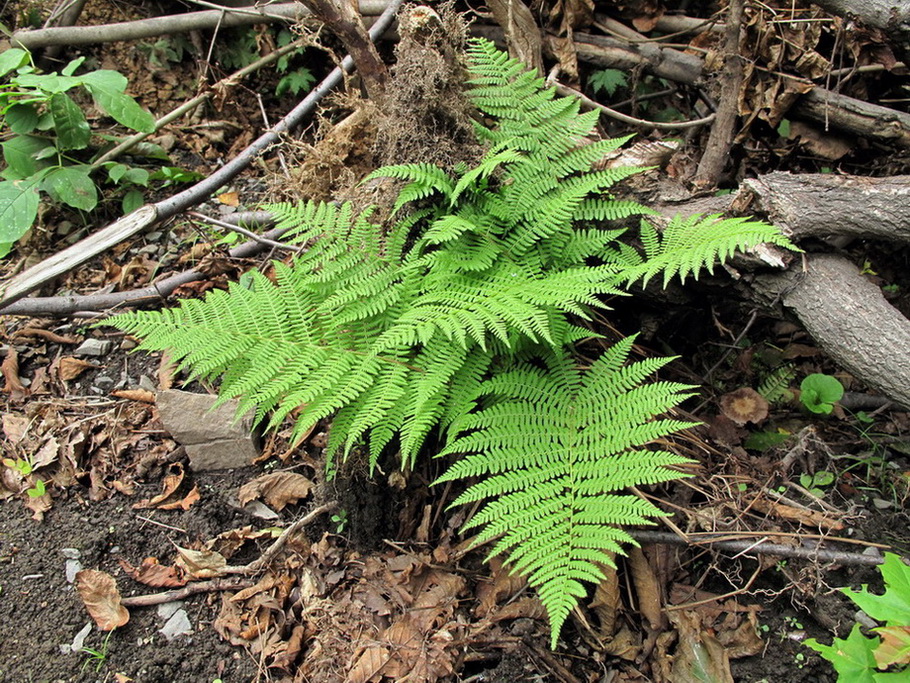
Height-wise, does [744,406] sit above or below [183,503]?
above

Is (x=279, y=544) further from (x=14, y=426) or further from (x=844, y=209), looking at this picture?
(x=844, y=209)

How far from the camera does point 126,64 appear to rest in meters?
4.54

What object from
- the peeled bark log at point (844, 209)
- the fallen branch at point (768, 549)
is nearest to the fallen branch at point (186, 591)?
the fallen branch at point (768, 549)

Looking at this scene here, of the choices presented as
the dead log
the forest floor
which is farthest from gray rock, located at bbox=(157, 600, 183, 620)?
the dead log

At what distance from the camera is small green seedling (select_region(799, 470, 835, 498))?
2.56 metres

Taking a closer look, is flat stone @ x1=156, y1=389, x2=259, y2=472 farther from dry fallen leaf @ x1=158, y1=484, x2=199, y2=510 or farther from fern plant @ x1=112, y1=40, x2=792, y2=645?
fern plant @ x1=112, y1=40, x2=792, y2=645

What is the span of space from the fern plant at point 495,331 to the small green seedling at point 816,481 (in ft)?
1.93

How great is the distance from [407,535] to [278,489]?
647 mm

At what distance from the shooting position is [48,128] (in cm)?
379

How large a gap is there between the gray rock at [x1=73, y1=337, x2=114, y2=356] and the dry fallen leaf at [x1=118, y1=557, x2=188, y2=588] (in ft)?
4.32

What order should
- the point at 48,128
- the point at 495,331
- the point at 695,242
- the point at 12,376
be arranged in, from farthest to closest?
the point at 48,128 → the point at 12,376 → the point at 695,242 → the point at 495,331

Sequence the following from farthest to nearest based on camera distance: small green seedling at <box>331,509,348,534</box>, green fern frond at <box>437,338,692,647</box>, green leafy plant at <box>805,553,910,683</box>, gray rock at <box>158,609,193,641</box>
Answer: small green seedling at <box>331,509,348,534</box>, gray rock at <box>158,609,193,641</box>, green fern frond at <box>437,338,692,647</box>, green leafy plant at <box>805,553,910,683</box>

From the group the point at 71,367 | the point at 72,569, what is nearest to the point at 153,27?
the point at 71,367

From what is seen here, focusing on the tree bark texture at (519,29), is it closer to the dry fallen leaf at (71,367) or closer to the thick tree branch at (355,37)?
the thick tree branch at (355,37)
